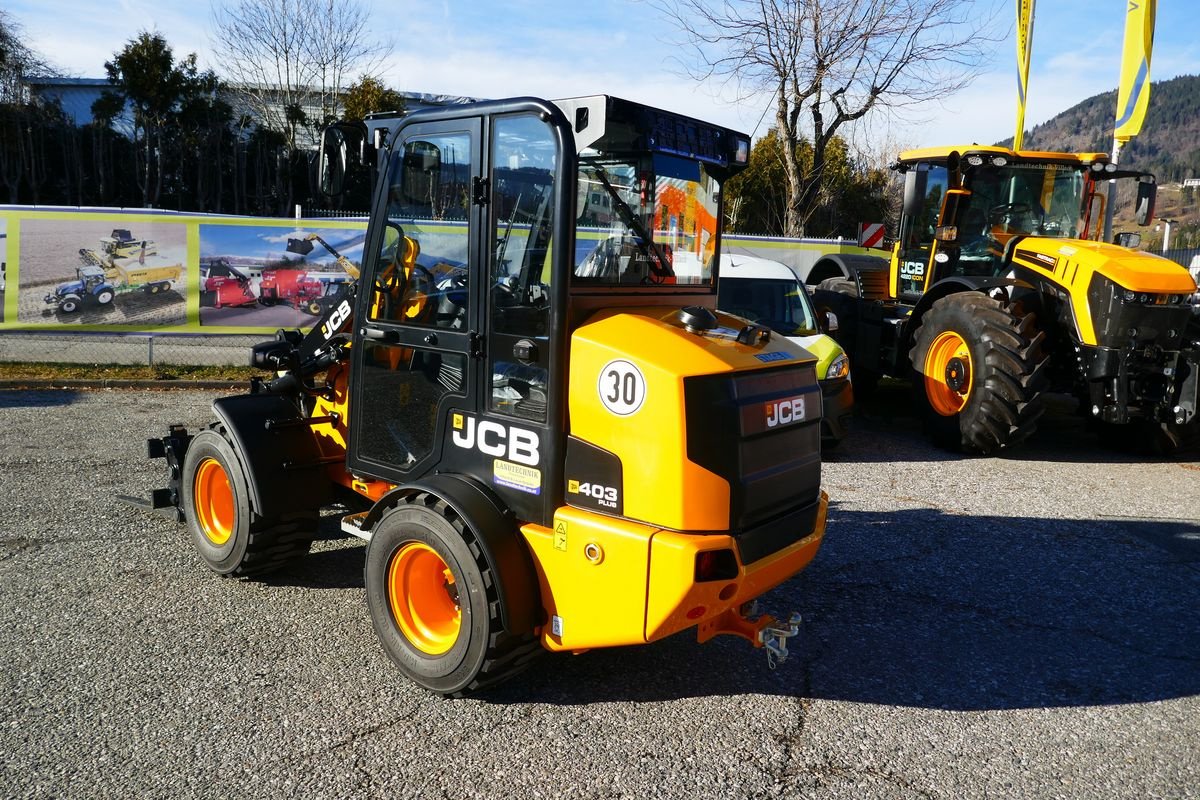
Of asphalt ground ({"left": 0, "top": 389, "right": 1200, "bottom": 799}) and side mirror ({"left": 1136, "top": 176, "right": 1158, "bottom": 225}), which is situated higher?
side mirror ({"left": 1136, "top": 176, "right": 1158, "bottom": 225})

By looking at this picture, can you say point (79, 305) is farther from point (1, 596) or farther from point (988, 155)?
point (988, 155)

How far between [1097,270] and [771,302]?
299 centimetres

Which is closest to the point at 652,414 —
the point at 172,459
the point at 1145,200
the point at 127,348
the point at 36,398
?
the point at 172,459

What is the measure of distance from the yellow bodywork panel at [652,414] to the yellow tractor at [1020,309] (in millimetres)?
5715

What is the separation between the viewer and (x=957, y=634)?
4508mm

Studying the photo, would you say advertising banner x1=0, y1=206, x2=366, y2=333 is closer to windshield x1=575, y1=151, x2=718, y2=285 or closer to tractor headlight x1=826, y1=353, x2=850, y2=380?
tractor headlight x1=826, y1=353, x2=850, y2=380

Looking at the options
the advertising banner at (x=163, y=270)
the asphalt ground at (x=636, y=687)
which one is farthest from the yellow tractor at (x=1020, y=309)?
the advertising banner at (x=163, y=270)

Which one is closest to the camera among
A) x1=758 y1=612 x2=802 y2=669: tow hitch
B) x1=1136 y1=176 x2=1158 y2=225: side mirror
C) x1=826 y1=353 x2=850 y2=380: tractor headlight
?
x1=758 y1=612 x2=802 y2=669: tow hitch

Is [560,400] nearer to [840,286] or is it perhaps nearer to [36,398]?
[36,398]

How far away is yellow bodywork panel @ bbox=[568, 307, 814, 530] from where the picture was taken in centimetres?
314

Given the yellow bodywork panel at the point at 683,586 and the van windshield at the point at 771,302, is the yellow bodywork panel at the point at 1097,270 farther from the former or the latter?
the yellow bodywork panel at the point at 683,586

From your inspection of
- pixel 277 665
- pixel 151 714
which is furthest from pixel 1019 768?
pixel 151 714

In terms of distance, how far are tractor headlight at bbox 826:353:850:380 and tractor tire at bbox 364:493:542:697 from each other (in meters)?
5.19

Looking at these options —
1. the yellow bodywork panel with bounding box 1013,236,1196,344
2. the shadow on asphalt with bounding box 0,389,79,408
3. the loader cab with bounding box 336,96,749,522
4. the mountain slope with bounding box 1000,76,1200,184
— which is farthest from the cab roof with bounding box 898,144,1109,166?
the mountain slope with bounding box 1000,76,1200,184
